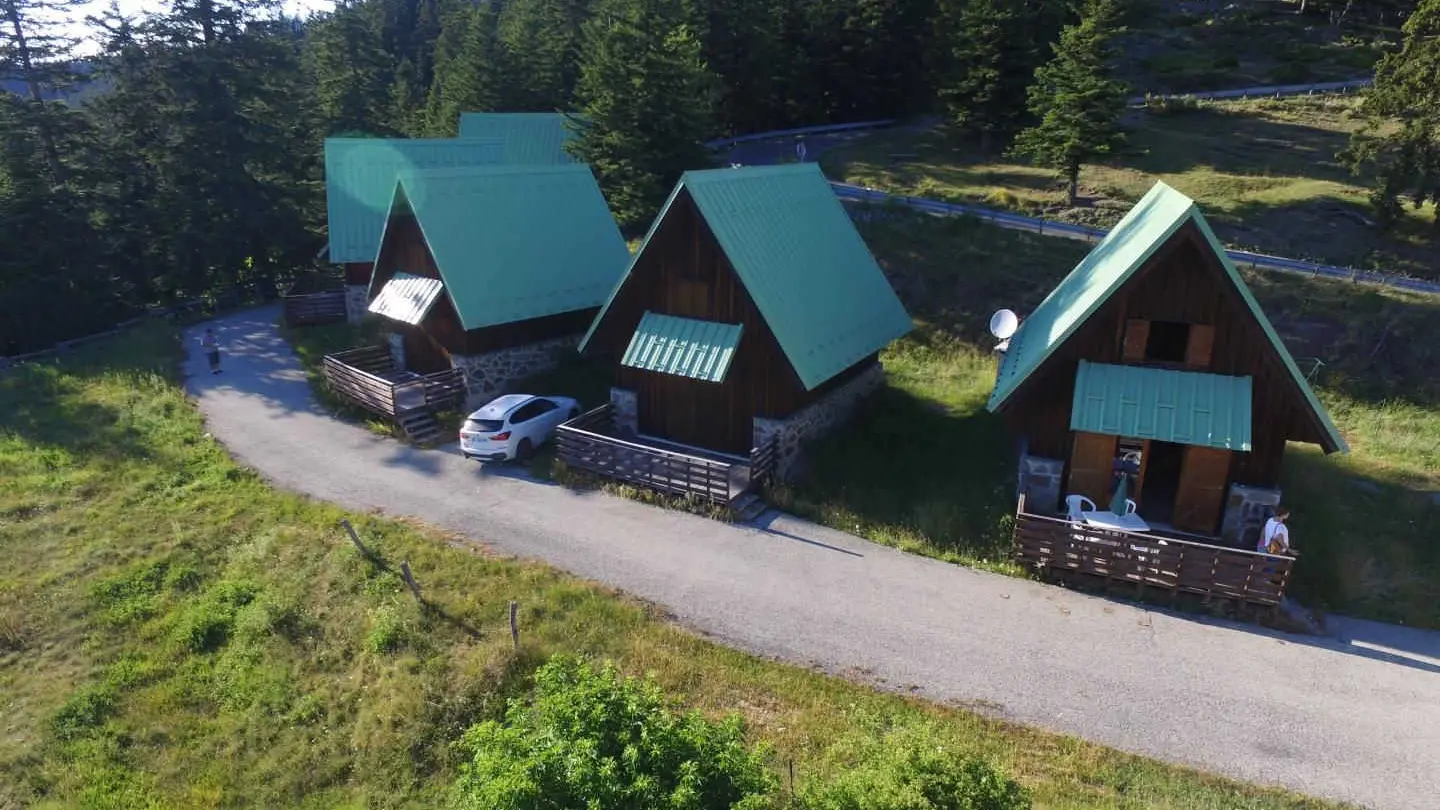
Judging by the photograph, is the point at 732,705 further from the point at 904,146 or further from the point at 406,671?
the point at 904,146

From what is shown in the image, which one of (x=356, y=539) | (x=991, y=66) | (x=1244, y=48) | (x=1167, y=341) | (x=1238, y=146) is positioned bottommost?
(x=356, y=539)

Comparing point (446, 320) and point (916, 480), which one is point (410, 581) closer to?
point (446, 320)

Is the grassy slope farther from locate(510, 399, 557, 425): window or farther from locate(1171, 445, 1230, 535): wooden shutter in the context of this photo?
locate(510, 399, 557, 425): window

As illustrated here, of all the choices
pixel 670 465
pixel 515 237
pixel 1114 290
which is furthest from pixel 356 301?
pixel 1114 290

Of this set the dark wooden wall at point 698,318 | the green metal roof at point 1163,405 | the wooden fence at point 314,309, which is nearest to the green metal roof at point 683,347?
the dark wooden wall at point 698,318

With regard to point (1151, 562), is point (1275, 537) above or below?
above

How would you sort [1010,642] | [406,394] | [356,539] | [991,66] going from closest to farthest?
[1010,642] < [356,539] < [406,394] < [991,66]

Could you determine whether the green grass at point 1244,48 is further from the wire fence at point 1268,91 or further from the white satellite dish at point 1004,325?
the white satellite dish at point 1004,325
